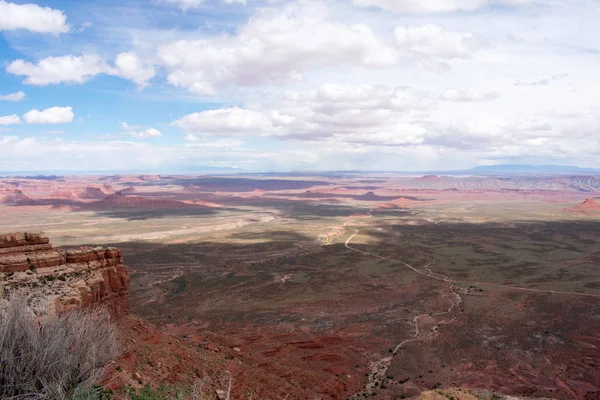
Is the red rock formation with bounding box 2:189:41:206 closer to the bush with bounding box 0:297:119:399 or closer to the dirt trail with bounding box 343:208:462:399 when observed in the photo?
the dirt trail with bounding box 343:208:462:399

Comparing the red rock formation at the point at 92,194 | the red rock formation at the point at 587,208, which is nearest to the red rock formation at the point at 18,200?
the red rock formation at the point at 92,194

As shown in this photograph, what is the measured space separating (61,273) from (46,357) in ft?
34.7

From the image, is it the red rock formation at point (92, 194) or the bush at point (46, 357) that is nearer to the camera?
the bush at point (46, 357)

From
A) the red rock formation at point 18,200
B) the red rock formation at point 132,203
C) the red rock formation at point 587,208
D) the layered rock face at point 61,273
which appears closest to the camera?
the layered rock face at point 61,273

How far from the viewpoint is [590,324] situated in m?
34.7

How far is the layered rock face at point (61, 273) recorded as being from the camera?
1675cm

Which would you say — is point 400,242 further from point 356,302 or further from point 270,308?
point 270,308

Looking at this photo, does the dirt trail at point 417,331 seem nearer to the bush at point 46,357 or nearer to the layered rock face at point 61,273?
the layered rock face at point 61,273

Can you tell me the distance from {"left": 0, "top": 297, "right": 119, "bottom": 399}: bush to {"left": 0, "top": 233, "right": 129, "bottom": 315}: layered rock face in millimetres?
4584

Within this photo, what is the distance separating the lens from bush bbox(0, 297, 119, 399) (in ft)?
29.2

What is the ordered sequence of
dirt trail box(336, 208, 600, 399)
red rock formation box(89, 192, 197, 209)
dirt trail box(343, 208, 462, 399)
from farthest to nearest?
1. red rock formation box(89, 192, 197, 209)
2. dirt trail box(336, 208, 600, 399)
3. dirt trail box(343, 208, 462, 399)

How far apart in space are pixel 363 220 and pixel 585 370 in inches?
3571

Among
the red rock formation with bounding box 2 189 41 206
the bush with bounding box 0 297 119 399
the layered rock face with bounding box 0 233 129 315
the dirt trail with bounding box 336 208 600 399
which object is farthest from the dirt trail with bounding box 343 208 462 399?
the red rock formation with bounding box 2 189 41 206

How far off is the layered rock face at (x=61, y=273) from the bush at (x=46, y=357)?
4584 mm
